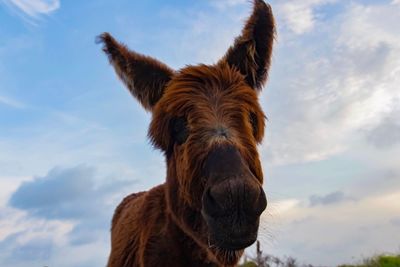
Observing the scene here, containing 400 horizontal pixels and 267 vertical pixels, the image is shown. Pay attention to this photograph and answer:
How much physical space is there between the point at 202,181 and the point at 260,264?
1058cm

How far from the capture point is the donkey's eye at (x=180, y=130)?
4.82 m

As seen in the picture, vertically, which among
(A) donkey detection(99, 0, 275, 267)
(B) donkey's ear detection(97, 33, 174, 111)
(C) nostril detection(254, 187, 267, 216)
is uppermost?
(B) donkey's ear detection(97, 33, 174, 111)

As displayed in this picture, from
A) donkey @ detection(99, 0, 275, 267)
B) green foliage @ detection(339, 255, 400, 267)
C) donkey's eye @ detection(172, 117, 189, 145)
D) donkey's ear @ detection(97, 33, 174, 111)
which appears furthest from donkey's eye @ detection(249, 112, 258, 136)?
green foliage @ detection(339, 255, 400, 267)

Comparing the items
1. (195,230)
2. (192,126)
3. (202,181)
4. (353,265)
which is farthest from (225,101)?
(353,265)

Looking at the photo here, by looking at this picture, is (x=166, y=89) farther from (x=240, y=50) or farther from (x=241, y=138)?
(x=241, y=138)

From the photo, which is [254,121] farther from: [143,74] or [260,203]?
[143,74]

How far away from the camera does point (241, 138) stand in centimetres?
446

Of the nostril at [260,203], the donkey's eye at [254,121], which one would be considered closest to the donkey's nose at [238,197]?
the nostril at [260,203]

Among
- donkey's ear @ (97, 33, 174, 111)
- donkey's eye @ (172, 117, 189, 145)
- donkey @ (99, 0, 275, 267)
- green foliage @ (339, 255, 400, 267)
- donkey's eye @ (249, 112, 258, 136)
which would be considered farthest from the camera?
green foliage @ (339, 255, 400, 267)

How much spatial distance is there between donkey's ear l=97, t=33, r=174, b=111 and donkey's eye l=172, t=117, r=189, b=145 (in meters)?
0.95

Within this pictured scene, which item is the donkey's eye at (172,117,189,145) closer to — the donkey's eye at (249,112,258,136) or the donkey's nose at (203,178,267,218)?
the donkey's eye at (249,112,258,136)

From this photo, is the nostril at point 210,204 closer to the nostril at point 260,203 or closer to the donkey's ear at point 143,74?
the nostril at point 260,203

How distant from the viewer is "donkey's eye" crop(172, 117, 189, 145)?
4816 millimetres

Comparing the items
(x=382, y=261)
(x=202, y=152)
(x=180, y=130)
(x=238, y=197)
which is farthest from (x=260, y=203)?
(x=382, y=261)
